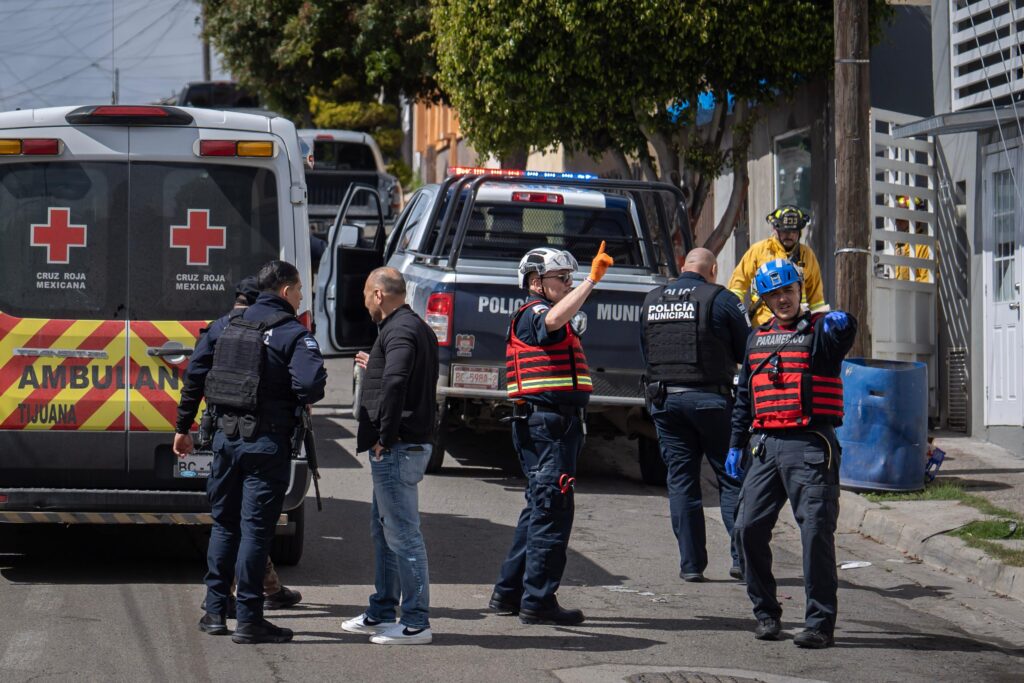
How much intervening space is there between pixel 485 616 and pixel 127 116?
319 cm

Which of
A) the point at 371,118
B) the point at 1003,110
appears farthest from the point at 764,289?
the point at 371,118

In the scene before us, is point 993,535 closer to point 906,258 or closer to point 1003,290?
point 1003,290

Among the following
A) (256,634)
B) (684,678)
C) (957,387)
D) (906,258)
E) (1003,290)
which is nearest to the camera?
(684,678)

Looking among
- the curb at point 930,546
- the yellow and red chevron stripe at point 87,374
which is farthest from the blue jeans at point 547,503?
the curb at point 930,546

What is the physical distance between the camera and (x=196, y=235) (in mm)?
7934

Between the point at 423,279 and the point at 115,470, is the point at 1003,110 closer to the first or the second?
the point at 423,279

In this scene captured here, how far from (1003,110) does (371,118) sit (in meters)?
27.2

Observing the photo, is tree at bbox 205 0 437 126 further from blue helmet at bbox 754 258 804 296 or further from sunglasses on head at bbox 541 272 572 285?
blue helmet at bbox 754 258 804 296

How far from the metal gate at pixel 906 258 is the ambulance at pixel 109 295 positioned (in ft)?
27.4

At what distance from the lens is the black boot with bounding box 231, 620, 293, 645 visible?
6723 mm

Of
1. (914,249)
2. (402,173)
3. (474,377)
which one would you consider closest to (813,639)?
(474,377)

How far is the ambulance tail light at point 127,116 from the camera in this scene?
7801 millimetres

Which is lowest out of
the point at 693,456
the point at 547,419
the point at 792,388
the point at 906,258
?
the point at 693,456

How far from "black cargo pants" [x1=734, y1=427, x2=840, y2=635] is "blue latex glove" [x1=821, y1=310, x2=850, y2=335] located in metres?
0.47
